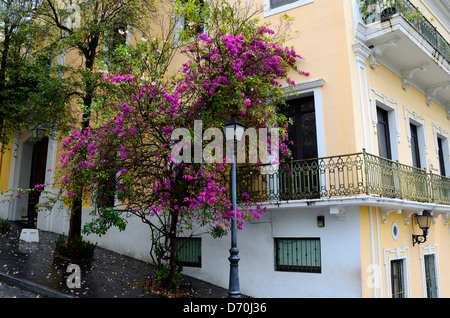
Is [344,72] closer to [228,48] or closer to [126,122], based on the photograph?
[228,48]

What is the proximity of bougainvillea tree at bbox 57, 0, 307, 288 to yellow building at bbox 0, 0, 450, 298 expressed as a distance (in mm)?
1071

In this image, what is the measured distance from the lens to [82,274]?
8.94 m

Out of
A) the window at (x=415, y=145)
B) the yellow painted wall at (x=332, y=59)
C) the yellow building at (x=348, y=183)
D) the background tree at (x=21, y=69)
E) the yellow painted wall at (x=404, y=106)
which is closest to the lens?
the yellow building at (x=348, y=183)

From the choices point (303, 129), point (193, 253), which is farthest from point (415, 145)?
point (193, 253)

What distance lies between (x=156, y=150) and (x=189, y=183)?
0.99 metres

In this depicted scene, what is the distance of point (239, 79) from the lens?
7.96 m

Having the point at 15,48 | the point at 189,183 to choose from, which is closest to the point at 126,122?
the point at 189,183

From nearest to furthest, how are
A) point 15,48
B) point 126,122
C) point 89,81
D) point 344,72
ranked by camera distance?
point 126,122 → point 344,72 → point 89,81 → point 15,48

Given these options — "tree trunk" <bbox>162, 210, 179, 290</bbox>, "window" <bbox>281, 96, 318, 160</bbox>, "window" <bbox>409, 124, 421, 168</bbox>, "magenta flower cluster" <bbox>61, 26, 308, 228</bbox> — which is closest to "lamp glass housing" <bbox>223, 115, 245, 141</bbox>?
"magenta flower cluster" <bbox>61, 26, 308, 228</bbox>

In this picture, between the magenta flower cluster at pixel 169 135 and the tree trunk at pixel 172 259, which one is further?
the tree trunk at pixel 172 259

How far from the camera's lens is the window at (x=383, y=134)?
33.2 feet

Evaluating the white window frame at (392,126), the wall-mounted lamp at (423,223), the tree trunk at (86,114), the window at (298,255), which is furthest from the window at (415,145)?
the tree trunk at (86,114)

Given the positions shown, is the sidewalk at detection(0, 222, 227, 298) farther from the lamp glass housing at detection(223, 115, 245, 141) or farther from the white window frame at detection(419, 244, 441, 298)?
the white window frame at detection(419, 244, 441, 298)

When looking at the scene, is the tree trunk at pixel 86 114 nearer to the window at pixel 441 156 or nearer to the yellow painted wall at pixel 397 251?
the yellow painted wall at pixel 397 251
